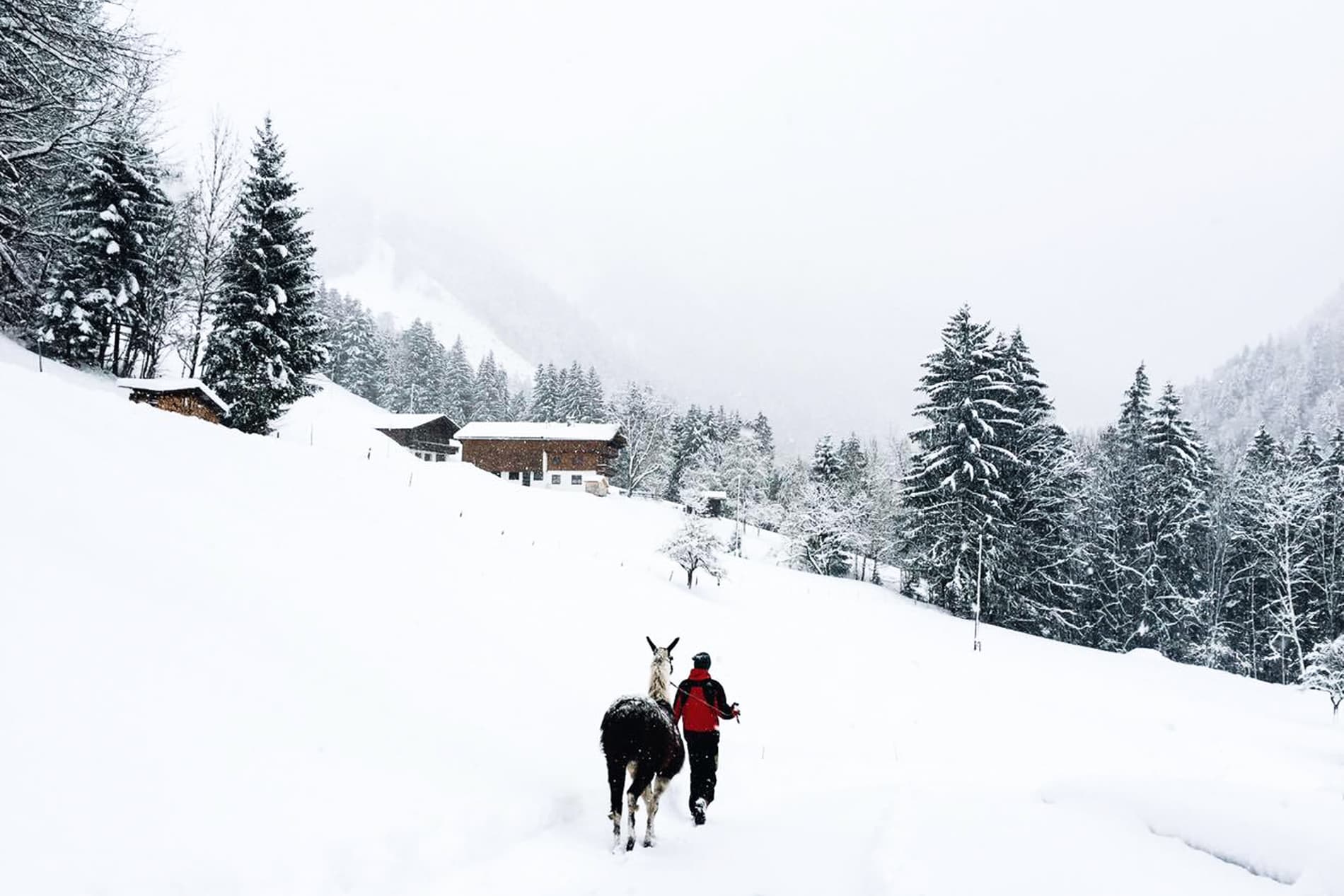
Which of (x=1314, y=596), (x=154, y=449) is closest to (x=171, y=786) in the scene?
(x=154, y=449)

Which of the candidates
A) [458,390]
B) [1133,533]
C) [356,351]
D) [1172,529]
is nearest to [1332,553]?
[1172,529]

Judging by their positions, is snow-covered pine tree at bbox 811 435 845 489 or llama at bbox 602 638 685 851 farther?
snow-covered pine tree at bbox 811 435 845 489

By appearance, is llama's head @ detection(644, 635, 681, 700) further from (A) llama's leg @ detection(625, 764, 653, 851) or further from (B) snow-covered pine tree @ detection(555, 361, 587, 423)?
(B) snow-covered pine tree @ detection(555, 361, 587, 423)

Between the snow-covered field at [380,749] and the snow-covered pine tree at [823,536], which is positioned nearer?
the snow-covered field at [380,749]

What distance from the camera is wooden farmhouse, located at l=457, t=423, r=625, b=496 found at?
63.4 metres

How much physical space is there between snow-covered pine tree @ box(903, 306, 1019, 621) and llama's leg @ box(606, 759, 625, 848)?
33.7m

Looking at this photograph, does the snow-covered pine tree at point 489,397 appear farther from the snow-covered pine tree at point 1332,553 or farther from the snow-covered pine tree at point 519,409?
the snow-covered pine tree at point 1332,553

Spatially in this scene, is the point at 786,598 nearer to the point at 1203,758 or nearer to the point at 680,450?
the point at 1203,758

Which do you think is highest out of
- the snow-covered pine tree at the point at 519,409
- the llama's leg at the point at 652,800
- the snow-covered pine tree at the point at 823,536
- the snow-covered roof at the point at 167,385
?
the snow-covered pine tree at the point at 519,409

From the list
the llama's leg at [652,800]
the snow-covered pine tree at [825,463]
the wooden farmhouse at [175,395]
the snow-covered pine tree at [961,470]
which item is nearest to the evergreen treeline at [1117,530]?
the snow-covered pine tree at [961,470]

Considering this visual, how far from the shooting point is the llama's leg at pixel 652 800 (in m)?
5.64

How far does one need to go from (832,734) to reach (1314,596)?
47.2 m

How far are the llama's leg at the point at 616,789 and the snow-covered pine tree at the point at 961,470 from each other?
3370cm

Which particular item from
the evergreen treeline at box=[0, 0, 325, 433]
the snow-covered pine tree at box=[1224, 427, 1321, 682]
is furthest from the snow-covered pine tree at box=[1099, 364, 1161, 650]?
the evergreen treeline at box=[0, 0, 325, 433]
